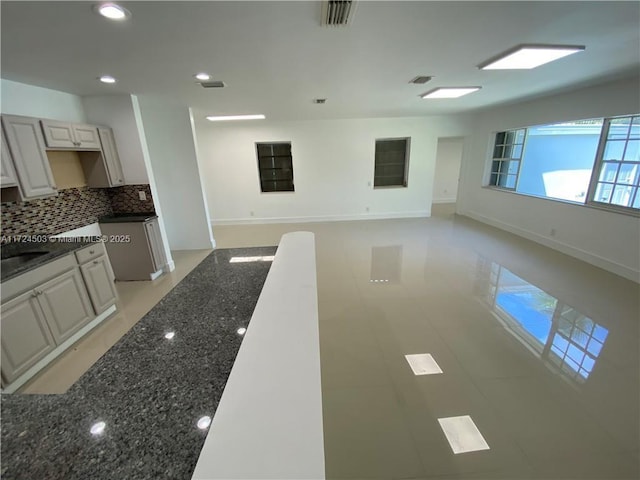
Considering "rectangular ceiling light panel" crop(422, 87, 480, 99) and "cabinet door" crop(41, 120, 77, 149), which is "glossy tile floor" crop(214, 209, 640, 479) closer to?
"rectangular ceiling light panel" crop(422, 87, 480, 99)

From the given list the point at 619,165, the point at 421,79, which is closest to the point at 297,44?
the point at 421,79

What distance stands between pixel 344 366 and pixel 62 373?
2.45 m

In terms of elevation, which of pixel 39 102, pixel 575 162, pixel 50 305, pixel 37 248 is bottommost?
pixel 50 305

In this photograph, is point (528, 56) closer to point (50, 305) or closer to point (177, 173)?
point (50, 305)

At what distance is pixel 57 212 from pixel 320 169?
504 cm

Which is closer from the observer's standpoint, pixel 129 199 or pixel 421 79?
pixel 421 79

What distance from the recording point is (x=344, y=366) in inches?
89.0

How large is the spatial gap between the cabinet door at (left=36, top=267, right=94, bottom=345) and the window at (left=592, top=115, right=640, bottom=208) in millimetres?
6884

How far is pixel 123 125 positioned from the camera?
3.66m

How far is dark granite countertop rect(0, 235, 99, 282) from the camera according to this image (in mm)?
2297

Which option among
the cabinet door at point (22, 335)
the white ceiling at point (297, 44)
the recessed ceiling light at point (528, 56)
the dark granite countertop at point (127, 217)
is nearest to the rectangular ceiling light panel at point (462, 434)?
the white ceiling at point (297, 44)

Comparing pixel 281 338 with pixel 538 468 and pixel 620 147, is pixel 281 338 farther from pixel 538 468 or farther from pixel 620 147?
pixel 620 147

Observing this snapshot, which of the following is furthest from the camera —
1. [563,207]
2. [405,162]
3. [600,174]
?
[405,162]

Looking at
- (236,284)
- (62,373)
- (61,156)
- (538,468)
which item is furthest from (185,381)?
(61,156)
